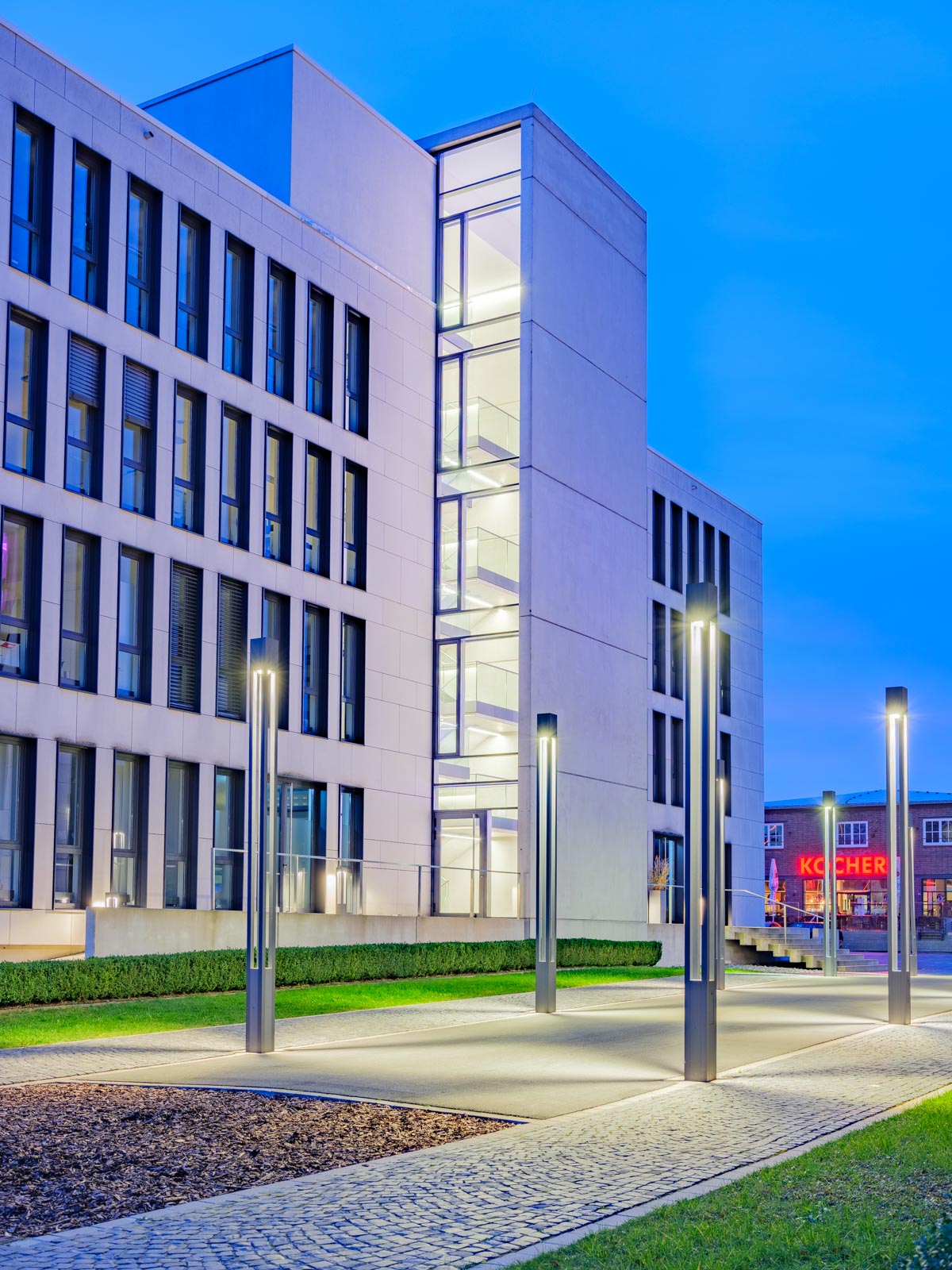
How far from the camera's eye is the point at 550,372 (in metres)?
35.8

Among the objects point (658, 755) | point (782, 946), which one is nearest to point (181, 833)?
point (782, 946)

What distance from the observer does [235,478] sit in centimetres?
2980

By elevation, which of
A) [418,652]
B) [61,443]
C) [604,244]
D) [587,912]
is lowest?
[587,912]

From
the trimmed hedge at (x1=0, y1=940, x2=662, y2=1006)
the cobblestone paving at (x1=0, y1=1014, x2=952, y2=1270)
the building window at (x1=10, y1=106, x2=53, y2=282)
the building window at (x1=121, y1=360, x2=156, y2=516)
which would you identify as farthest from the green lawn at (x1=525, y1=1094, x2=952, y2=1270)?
the building window at (x1=10, y1=106, x2=53, y2=282)

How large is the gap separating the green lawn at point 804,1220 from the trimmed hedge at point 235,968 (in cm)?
1271

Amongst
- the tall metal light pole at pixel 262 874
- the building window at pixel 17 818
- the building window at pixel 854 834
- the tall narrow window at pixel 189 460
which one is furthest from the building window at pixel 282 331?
the building window at pixel 854 834

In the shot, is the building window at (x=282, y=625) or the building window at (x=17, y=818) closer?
the building window at (x=17, y=818)

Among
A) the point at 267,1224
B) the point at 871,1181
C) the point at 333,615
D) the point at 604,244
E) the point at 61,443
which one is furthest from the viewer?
the point at 604,244

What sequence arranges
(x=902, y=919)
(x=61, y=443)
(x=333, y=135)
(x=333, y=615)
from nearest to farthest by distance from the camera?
1. (x=902, y=919)
2. (x=61, y=443)
3. (x=333, y=615)
4. (x=333, y=135)

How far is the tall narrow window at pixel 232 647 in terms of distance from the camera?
28781 mm

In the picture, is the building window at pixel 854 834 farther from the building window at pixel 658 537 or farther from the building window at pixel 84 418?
the building window at pixel 84 418

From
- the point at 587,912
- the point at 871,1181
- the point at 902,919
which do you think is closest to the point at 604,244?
the point at 587,912

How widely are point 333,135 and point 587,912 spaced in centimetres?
1969

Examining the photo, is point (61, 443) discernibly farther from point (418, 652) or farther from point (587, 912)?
point (587, 912)
